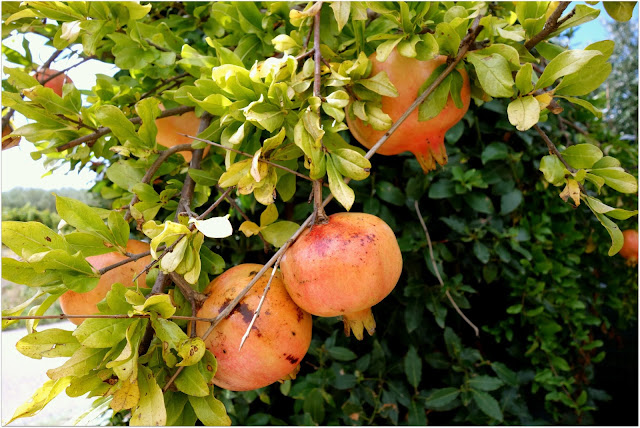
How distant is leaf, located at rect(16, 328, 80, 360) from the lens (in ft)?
1.22

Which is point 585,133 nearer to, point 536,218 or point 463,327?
point 536,218

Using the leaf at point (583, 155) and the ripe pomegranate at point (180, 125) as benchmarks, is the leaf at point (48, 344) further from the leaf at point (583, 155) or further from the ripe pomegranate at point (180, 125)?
the leaf at point (583, 155)

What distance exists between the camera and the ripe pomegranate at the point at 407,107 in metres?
0.46

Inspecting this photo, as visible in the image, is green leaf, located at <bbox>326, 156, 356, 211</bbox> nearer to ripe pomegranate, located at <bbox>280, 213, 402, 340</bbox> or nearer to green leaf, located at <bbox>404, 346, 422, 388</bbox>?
ripe pomegranate, located at <bbox>280, 213, 402, 340</bbox>

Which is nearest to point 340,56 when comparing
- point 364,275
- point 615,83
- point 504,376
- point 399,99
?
point 399,99

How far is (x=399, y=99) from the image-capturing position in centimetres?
47

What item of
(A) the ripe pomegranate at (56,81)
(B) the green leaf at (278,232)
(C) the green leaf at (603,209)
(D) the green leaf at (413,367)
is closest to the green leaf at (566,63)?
(C) the green leaf at (603,209)

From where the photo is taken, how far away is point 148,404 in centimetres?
36

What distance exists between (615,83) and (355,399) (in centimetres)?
578

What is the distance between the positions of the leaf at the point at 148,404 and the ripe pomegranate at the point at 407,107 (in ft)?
1.04

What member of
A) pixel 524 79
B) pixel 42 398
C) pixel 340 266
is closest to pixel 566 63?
pixel 524 79

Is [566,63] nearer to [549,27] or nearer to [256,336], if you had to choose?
[549,27]

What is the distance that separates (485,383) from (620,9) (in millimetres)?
725

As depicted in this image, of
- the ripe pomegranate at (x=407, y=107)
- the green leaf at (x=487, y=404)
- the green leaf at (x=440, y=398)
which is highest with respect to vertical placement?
the ripe pomegranate at (x=407, y=107)
